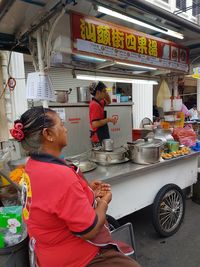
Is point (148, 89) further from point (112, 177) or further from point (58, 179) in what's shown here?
point (58, 179)

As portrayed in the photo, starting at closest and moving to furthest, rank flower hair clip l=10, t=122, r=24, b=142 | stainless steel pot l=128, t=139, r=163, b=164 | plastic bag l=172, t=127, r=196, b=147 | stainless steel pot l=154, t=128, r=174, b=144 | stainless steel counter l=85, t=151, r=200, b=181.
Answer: flower hair clip l=10, t=122, r=24, b=142, stainless steel counter l=85, t=151, r=200, b=181, stainless steel pot l=128, t=139, r=163, b=164, stainless steel pot l=154, t=128, r=174, b=144, plastic bag l=172, t=127, r=196, b=147

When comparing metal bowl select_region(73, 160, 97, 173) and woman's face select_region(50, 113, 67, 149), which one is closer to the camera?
woman's face select_region(50, 113, 67, 149)

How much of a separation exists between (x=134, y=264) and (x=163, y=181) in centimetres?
164

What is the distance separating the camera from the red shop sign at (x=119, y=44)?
93.1 inches

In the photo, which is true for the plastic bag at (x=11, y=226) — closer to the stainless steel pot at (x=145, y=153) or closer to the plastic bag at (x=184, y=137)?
the stainless steel pot at (x=145, y=153)

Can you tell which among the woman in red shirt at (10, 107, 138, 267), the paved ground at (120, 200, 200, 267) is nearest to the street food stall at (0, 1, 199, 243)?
the paved ground at (120, 200, 200, 267)

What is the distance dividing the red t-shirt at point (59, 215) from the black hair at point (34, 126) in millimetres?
97

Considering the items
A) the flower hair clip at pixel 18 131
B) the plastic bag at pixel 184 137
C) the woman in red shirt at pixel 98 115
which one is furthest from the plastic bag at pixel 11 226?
the plastic bag at pixel 184 137

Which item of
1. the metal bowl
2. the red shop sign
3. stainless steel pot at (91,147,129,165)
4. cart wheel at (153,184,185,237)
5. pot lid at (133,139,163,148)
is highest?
the red shop sign

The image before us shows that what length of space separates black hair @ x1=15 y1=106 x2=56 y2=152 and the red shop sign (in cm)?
137

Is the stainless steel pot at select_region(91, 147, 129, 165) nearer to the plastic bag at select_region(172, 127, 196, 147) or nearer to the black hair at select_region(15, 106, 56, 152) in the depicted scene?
the plastic bag at select_region(172, 127, 196, 147)

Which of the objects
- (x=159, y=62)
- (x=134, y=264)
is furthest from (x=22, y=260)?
(x=159, y=62)

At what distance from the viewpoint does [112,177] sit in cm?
216

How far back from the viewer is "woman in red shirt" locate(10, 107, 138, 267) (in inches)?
41.8
